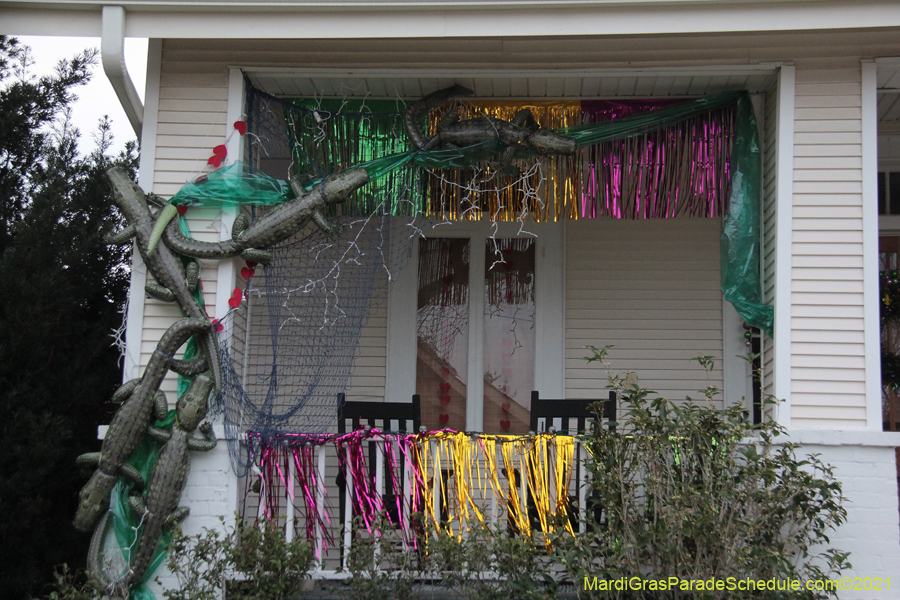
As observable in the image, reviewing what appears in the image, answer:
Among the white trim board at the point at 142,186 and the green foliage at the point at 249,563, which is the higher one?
the white trim board at the point at 142,186

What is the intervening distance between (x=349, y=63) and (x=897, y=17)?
2957 millimetres

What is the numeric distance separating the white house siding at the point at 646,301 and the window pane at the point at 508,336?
0.30m

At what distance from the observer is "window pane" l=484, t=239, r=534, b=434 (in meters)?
5.84

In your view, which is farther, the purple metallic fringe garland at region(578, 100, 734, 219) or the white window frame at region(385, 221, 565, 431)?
the white window frame at region(385, 221, 565, 431)

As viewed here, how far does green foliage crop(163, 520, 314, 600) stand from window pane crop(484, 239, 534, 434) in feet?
7.38

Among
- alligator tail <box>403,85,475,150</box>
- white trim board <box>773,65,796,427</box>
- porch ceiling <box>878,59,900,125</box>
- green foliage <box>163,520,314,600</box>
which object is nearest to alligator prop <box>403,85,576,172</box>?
alligator tail <box>403,85,475,150</box>

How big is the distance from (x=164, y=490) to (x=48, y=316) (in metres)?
1.49

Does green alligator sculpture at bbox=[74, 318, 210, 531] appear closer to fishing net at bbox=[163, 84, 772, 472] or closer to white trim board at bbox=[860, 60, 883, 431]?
fishing net at bbox=[163, 84, 772, 472]

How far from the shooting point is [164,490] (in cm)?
401

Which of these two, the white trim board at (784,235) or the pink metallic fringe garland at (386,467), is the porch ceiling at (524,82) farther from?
the pink metallic fringe garland at (386,467)

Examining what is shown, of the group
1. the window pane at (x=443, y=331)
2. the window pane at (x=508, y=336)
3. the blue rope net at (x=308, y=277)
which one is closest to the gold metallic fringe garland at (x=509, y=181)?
the blue rope net at (x=308, y=277)

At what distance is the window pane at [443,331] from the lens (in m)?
5.86

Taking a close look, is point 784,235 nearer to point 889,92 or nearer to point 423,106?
point 889,92

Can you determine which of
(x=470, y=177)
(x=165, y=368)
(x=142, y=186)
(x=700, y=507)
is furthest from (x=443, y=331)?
(x=700, y=507)
